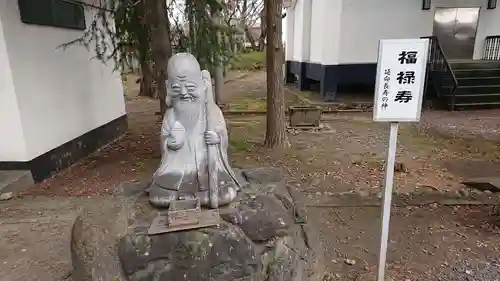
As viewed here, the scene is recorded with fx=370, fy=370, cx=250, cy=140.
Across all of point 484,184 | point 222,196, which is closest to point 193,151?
point 222,196

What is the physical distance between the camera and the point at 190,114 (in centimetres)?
281

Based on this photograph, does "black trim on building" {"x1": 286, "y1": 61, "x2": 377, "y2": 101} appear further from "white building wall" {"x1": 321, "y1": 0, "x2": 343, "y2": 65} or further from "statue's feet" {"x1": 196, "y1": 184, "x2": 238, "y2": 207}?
"statue's feet" {"x1": 196, "y1": 184, "x2": 238, "y2": 207}

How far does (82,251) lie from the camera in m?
2.62

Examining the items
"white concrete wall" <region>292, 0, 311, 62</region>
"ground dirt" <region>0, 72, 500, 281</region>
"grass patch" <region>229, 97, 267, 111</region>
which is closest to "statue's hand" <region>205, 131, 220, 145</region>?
"ground dirt" <region>0, 72, 500, 281</region>

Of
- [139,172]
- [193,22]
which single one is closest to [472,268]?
[139,172]

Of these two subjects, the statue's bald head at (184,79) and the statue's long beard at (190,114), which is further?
the statue's long beard at (190,114)

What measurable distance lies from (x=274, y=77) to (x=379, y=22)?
595 centimetres

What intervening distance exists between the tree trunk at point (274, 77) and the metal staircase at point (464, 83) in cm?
603

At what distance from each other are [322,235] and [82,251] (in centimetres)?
227

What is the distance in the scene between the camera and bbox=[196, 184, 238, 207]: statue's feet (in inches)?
109

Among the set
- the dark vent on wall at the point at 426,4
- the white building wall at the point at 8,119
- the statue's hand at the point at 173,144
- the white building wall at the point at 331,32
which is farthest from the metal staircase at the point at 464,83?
the white building wall at the point at 8,119

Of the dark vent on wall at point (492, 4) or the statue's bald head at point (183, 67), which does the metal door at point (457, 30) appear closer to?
the dark vent on wall at point (492, 4)

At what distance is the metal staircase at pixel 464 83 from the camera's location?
10273 mm

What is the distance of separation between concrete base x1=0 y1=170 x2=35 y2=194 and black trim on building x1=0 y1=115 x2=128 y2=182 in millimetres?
87
